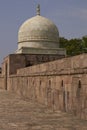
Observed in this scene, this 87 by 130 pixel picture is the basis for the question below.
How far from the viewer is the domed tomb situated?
22234 mm

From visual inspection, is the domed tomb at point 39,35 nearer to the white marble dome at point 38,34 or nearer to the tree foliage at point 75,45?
the white marble dome at point 38,34

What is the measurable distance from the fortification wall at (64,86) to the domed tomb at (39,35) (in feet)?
31.4

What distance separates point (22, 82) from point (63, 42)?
26.4 m

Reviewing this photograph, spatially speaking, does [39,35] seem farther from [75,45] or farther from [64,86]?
[75,45]

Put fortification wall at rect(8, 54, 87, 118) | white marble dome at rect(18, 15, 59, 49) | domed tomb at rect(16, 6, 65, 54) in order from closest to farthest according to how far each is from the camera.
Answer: fortification wall at rect(8, 54, 87, 118) < domed tomb at rect(16, 6, 65, 54) < white marble dome at rect(18, 15, 59, 49)

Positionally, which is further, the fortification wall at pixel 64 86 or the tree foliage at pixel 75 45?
the tree foliage at pixel 75 45

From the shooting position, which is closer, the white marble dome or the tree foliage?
the white marble dome

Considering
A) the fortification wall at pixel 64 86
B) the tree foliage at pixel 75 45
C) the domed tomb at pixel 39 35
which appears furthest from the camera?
the tree foliage at pixel 75 45

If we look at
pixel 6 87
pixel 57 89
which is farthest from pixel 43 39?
pixel 57 89

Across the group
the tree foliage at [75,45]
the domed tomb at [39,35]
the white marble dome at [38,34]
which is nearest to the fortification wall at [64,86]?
the domed tomb at [39,35]

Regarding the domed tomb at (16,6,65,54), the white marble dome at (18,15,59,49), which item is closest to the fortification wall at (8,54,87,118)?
the domed tomb at (16,6,65,54)

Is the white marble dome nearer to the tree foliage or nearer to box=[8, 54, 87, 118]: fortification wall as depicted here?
box=[8, 54, 87, 118]: fortification wall

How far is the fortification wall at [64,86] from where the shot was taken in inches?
267

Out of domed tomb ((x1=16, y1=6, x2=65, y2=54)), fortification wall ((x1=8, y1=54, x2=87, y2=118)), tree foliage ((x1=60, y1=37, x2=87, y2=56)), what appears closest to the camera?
fortification wall ((x1=8, y1=54, x2=87, y2=118))
